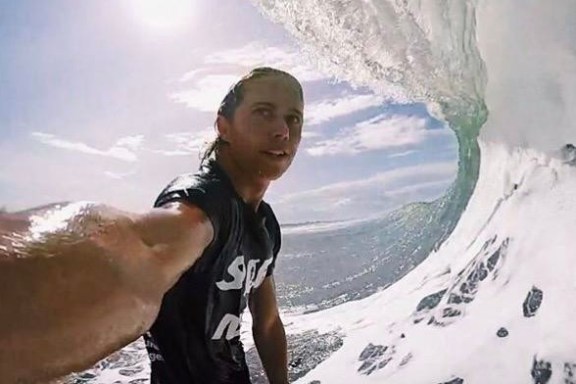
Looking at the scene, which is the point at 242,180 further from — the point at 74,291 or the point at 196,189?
the point at 74,291

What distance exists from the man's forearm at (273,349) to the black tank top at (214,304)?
0.19 metres

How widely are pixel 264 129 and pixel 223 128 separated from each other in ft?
0.14

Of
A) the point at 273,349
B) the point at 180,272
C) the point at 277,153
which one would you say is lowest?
the point at 273,349

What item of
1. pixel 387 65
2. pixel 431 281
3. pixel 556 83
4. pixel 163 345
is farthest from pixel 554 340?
pixel 387 65

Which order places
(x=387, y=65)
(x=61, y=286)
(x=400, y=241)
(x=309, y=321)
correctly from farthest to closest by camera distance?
(x=400, y=241) < (x=387, y=65) < (x=309, y=321) < (x=61, y=286)

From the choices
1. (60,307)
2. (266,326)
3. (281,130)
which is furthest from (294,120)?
(60,307)

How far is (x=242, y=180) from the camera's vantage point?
561 mm

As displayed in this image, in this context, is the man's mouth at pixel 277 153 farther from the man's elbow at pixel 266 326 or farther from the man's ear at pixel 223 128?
the man's elbow at pixel 266 326

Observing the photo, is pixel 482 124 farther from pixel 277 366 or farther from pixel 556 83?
pixel 277 366

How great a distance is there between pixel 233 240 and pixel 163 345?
134mm

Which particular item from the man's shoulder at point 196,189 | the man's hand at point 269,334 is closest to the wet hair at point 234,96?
the man's shoulder at point 196,189

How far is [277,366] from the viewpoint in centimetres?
80

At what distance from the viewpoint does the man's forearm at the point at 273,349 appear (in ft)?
2.62

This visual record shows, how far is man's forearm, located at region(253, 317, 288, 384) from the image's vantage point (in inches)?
31.4
